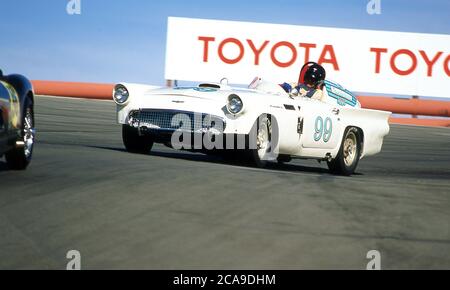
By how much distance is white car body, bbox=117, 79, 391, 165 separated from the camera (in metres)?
9.62

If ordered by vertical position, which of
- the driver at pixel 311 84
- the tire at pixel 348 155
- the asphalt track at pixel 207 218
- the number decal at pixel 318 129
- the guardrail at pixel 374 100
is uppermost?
→ the driver at pixel 311 84

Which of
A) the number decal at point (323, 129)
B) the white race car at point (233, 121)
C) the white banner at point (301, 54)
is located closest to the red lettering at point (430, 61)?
the white banner at point (301, 54)

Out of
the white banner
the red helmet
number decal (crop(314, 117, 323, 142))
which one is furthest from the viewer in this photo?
the white banner

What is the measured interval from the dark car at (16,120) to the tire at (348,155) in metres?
4.07

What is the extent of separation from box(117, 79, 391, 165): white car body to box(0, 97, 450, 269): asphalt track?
3.84ft

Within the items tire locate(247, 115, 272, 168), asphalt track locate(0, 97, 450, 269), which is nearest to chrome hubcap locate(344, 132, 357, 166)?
tire locate(247, 115, 272, 168)

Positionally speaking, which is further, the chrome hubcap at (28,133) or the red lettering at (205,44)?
the red lettering at (205,44)

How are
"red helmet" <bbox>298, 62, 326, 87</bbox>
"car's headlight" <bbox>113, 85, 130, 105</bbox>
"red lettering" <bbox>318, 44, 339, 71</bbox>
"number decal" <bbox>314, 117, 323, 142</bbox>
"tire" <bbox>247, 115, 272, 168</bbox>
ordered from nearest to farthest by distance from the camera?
"tire" <bbox>247, 115, 272, 168</bbox>
"car's headlight" <bbox>113, 85, 130, 105</bbox>
"number decal" <bbox>314, 117, 323, 142</bbox>
"red helmet" <bbox>298, 62, 326, 87</bbox>
"red lettering" <bbox>318, 44, 339, 71</bbox>

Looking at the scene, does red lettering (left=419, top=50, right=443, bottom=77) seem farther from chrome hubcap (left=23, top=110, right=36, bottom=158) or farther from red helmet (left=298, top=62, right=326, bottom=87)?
chrome hubcap (left=23, top=110, right=36, bottom=158)

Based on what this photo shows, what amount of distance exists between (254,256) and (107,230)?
100 cm

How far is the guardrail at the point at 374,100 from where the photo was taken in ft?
92.1

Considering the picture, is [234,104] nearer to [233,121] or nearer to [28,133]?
[233,121]

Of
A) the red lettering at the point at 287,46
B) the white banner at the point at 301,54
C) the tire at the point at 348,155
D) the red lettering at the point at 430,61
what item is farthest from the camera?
the red lettering at the point at 430,61

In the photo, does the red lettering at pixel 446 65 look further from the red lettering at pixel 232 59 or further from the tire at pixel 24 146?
the tire at pixel 24 146
